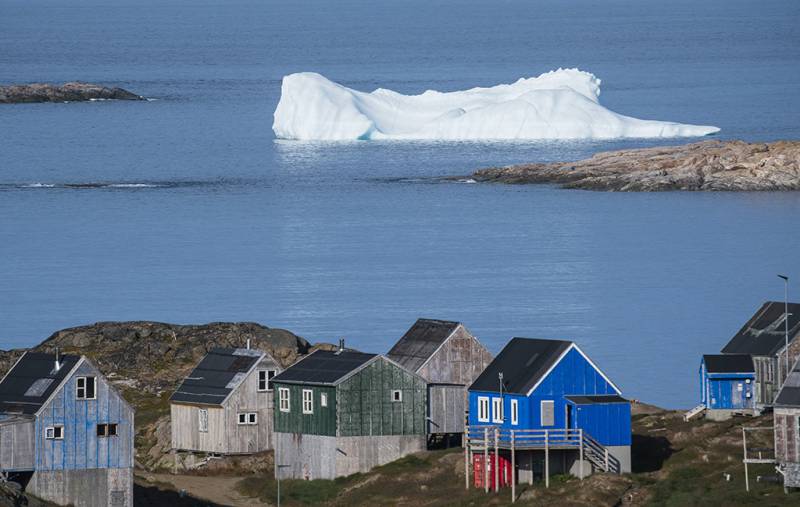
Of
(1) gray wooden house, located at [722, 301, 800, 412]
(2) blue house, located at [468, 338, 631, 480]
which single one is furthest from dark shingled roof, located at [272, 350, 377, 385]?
(1) gray wooden house, located at [722, 301, 800, 412]

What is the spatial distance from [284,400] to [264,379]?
156 cm

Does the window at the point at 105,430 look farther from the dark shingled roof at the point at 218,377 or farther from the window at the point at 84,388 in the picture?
the dark shingled roof at the point at 218,377

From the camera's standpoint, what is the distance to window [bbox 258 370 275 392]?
5212cm

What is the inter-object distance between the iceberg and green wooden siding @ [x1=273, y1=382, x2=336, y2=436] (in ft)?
289

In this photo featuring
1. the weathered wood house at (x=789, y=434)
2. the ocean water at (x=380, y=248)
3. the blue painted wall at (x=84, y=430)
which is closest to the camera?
the weathered wood house at (x=789, y=434)

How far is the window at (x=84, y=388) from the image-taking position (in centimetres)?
4500

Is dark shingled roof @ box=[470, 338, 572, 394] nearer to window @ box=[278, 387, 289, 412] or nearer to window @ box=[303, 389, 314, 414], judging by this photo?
window @ box=[303, 389, 314, 414]

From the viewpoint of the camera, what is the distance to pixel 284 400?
167 ft

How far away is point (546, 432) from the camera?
4569cm

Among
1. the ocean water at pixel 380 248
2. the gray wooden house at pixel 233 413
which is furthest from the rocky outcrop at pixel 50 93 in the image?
the gray wooden house at pixel 233 413

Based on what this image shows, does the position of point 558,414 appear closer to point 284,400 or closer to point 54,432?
point 284,400

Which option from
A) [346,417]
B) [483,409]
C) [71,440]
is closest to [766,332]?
[483,409]

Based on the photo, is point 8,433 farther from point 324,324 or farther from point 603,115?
point 603,115

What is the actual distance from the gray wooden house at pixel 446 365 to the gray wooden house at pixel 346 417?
1.26 m
